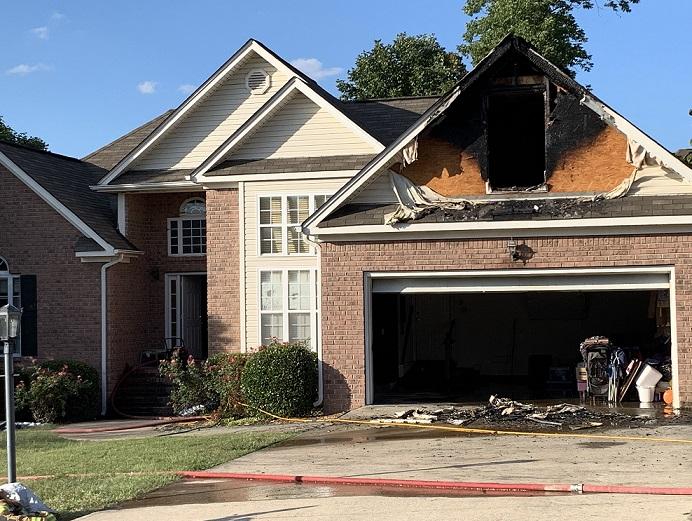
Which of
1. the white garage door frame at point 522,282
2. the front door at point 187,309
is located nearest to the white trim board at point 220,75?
the front door at point 187,309

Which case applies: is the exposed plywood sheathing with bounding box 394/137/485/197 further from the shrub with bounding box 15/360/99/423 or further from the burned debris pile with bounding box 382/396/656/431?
the shrub with bounding box 15/360/99/423

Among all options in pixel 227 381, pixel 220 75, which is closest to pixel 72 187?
pixel 220 75

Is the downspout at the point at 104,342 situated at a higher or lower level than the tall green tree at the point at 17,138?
lower

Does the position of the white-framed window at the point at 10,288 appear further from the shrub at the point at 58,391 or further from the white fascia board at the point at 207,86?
the white fascia board at the point at 207,86

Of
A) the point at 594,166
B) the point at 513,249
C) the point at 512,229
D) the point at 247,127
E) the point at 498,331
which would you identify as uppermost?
the point at 247,127

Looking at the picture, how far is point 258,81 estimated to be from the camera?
22250mm

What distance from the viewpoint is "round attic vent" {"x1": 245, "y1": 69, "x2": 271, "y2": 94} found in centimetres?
2217

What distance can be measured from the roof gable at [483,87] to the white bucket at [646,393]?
3.92 metres

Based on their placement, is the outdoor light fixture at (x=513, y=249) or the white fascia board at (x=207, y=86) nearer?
the outdoor light fixture at (x=513, y=249)

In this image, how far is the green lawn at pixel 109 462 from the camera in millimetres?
11188

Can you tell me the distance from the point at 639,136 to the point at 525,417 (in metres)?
5.30

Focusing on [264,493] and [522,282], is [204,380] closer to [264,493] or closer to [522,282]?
[522,282]

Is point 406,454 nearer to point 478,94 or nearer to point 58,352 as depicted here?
point 478,94

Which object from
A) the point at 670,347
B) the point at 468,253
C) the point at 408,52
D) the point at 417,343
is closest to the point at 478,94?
the point at 468,253
